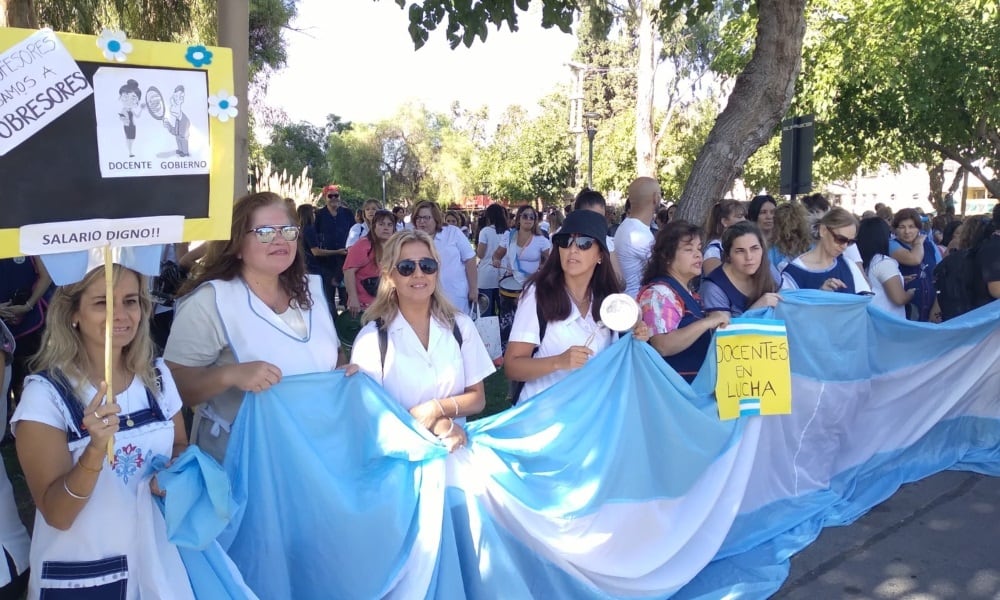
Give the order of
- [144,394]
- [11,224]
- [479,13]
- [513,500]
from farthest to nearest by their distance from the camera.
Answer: [479,13] → [513,500] → [144,394] → [11,224]

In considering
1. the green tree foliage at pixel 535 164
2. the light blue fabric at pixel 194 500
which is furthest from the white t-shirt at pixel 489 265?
the green tree foliage at pixel 535 164

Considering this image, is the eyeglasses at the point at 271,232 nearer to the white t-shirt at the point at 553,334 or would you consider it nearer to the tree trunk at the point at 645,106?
the white t-shirt at the point at 553,334

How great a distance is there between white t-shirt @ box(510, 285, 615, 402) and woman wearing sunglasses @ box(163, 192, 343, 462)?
0.92 meters

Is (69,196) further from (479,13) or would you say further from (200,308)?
(479,13)

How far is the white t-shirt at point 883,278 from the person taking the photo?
20.1 feet

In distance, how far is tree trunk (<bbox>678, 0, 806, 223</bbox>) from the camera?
636 centimetres

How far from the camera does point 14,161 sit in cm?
212

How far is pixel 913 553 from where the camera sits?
429 cm

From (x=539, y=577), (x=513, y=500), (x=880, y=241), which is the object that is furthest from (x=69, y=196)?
(x=880, y=241)

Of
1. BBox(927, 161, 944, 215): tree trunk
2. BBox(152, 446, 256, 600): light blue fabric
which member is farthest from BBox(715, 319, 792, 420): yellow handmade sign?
BBox(927, 161, 944, 215): tree trunk

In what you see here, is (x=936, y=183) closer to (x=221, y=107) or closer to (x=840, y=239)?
(x=840, y=239)

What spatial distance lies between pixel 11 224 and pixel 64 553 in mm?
918

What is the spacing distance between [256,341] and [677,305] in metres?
2.15

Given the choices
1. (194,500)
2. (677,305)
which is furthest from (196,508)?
(677,305)
